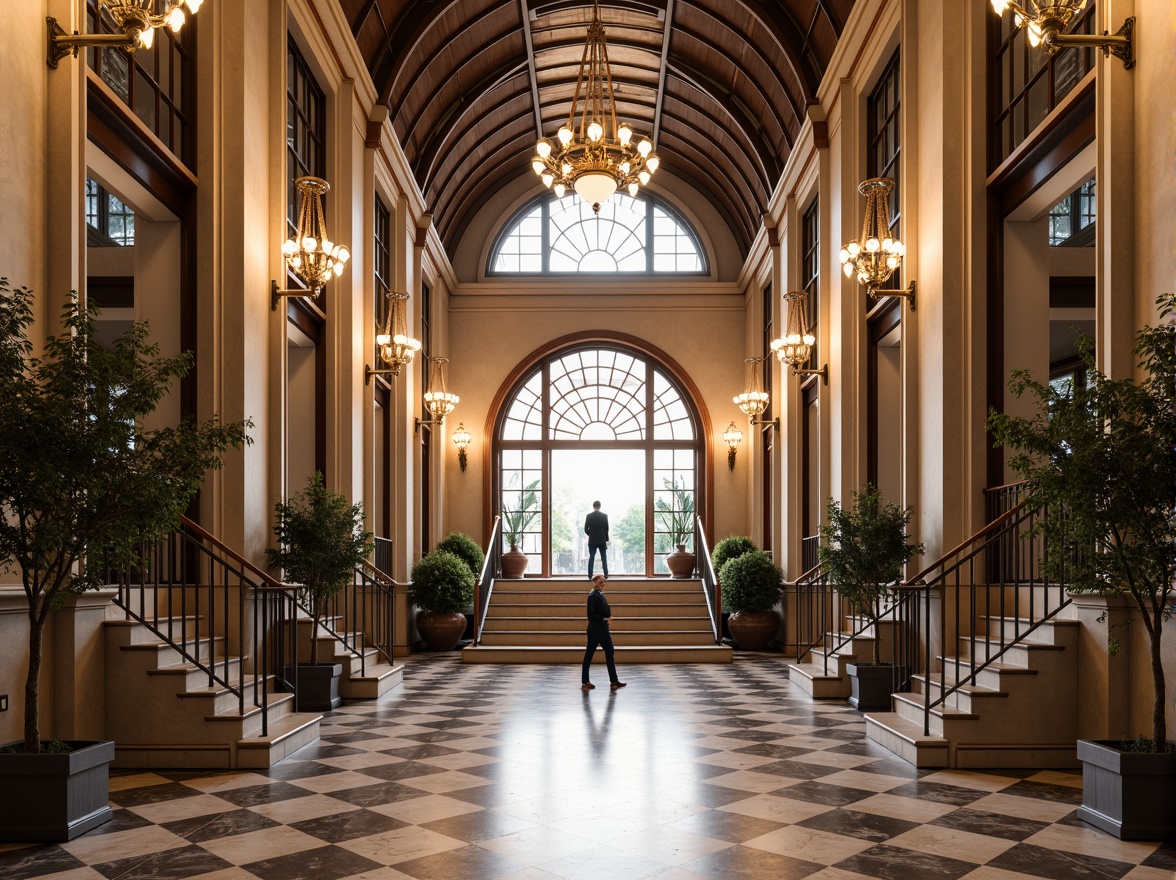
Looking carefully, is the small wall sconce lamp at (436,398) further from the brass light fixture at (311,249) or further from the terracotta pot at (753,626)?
the brass light fixture at (311,249)

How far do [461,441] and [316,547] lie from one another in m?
10.7

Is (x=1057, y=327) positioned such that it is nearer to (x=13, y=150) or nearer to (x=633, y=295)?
(x=633, y=295)

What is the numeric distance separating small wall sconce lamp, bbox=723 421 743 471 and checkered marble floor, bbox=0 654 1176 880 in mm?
11526

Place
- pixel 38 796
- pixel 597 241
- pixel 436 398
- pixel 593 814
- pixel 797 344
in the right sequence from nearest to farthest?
pixel 38 796
pixel 593 814
pixel 797 344
pixel 436 398
pixel 597 241

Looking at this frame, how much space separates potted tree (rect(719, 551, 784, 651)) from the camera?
53.0 feet

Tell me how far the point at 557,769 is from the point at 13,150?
498cm

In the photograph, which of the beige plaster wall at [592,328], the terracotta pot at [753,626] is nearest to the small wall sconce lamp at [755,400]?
the beige plaster wall at [592,328]

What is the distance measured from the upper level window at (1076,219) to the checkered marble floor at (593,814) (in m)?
6.91

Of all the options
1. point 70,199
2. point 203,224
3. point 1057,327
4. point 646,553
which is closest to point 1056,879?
point 70,199

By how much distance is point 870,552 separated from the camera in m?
10.3

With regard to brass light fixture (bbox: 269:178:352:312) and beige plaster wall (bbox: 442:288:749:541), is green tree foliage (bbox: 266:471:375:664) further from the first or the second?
beige plaster wall (bbox: 442:288:749:541)

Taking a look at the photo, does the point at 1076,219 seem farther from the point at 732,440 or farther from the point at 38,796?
the point at 38,796

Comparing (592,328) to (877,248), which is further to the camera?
(592,328)

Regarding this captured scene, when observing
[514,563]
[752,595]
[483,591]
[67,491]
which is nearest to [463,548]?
[483,591]
